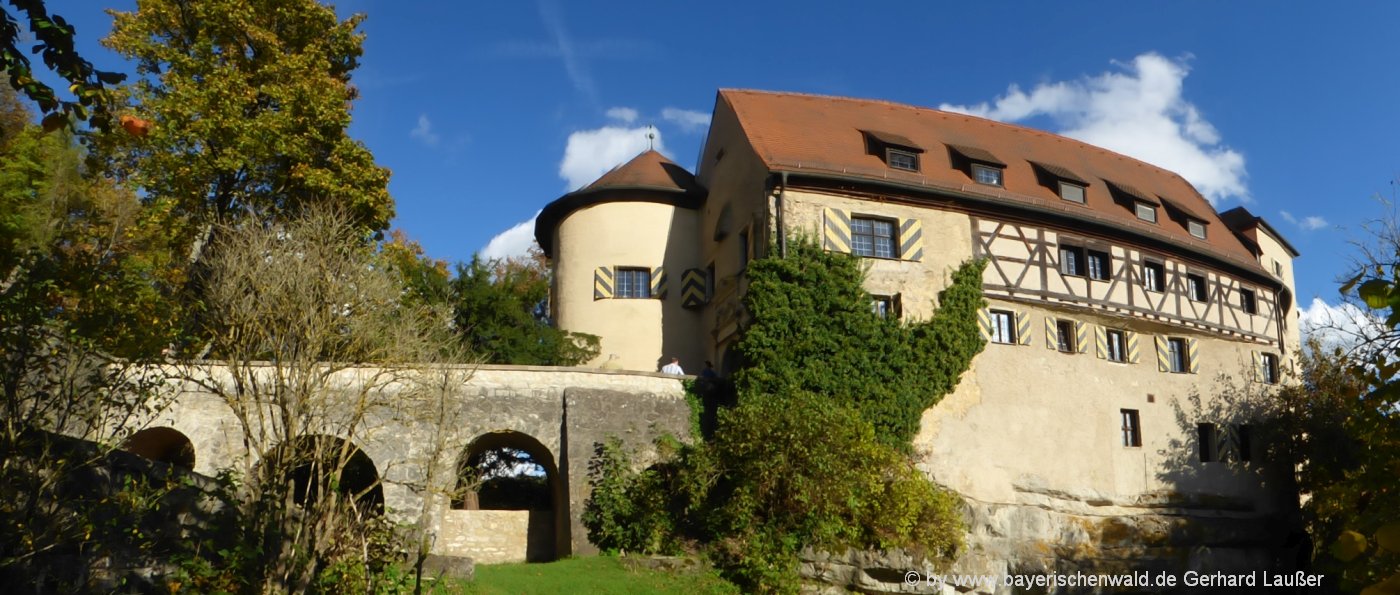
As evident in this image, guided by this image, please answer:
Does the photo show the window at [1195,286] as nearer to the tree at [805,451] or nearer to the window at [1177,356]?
the window at [1177,356]

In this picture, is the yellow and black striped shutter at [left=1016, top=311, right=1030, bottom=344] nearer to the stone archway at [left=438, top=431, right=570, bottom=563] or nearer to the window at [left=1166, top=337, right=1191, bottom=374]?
the window at [left=1166, top=337, right=1191, bottom=374]

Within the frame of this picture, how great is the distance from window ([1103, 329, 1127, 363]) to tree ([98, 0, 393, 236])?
1546 centimetres

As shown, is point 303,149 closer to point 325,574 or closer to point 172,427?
point 172,427

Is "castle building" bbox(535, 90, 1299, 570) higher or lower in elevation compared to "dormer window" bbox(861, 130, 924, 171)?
lower

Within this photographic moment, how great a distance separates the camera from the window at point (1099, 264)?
2394 centimetres

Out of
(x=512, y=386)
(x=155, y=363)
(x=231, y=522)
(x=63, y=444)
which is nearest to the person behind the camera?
(x=63, y=444)

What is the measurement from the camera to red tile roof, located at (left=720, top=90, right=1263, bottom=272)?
2228 centimetres

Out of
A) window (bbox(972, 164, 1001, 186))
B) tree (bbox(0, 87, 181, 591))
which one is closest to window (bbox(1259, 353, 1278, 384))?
window (bbox(972, 164, 1001, 186))

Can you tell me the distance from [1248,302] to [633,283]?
606 inches

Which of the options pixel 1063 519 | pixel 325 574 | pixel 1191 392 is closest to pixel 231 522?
pixel 325 574

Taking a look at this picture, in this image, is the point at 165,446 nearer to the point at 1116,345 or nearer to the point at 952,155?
the point at 952,155

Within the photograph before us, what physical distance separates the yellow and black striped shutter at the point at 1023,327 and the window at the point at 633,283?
782 cm

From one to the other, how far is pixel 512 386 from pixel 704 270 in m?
6.37

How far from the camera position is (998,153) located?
25.3m
